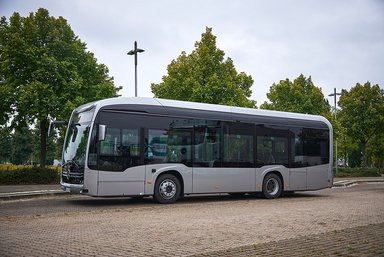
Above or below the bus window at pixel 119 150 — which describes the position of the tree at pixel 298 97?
above

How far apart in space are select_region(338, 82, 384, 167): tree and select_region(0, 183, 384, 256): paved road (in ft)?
114

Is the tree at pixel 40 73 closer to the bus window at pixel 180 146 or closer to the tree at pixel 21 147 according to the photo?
the bus window at pixel 180 146

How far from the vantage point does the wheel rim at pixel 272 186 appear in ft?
59.6

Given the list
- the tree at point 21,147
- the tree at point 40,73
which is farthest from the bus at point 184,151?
the tree at point 21,147

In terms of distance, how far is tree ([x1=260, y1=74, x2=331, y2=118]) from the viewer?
42.4m

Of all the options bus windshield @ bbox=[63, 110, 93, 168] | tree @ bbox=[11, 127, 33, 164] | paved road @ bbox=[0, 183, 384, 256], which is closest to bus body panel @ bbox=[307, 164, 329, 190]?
paved road @ bbox=[0, 183, 384, 256]

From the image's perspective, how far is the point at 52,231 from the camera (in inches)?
353

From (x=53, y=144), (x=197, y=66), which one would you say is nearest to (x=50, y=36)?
(x=197, y=66)

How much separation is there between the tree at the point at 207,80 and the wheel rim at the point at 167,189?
15.0 metres

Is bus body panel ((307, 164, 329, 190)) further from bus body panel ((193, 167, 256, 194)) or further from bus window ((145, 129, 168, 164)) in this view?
bus window ((145, 129, 168, 164))

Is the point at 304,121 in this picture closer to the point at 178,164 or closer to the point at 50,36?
the point at 178,164

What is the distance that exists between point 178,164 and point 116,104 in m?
2.96

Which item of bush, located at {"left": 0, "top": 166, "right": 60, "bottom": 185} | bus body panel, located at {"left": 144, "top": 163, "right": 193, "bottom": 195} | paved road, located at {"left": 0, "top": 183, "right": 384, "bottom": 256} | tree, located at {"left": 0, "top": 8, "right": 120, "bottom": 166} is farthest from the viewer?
tree, located at {"left": 0, "top": 8, "right": 120, "bottom": 166}

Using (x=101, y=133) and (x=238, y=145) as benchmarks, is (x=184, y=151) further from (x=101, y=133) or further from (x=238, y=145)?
(x=101, y=133)
